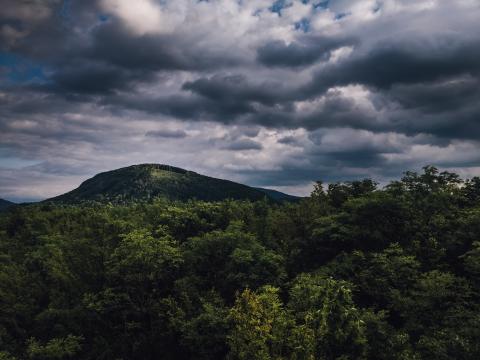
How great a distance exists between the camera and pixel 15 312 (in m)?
50.3

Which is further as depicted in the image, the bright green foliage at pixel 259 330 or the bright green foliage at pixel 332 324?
the bright green foliage at pixel 332 324

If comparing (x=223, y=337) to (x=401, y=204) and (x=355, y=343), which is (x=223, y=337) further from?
(x=401, y=204)

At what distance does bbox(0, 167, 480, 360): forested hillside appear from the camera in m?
30.8

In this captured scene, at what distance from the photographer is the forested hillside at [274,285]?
1212 inches

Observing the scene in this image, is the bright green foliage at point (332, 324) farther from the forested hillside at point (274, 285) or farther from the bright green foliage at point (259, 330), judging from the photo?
the bright green foliage at point (259, 330)

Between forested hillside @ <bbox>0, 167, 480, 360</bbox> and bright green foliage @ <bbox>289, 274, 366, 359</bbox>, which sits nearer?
bright green foliage @ <bbox>289, 274, 366, 359</bbox>

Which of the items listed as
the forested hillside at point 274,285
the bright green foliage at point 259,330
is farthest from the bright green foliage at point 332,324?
the bright green foliage at point 259,330

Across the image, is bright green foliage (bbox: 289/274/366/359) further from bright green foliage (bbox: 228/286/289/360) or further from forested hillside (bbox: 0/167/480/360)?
bright green foliage (bbox: 228/286/289/360)

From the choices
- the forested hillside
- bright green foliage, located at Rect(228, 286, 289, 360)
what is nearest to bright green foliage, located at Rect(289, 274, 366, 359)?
the forested hillside

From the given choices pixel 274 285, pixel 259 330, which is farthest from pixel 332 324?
pixel 274 285

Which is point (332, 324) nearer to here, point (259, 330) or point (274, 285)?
point (259, 330)

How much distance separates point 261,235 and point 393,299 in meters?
24.2

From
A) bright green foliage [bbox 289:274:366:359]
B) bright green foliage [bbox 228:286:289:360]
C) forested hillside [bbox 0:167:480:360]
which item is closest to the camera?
bright green foliage [bbox 228:286:289:360]

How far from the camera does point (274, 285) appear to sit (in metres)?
41.6
